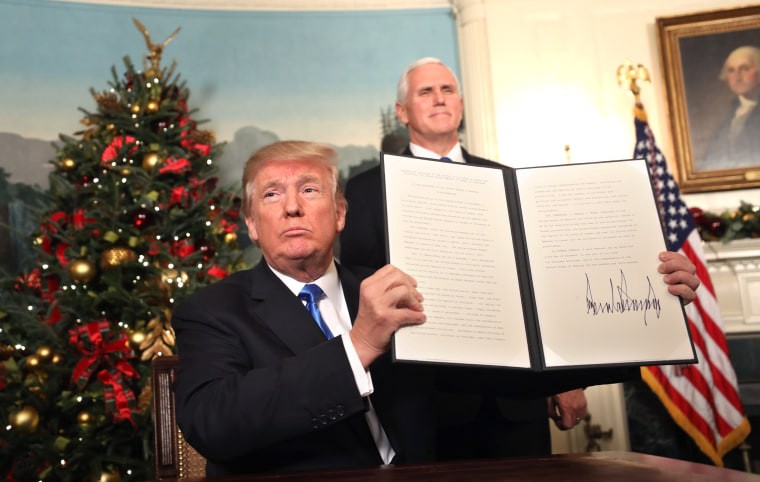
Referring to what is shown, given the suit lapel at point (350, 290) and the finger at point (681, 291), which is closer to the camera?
the finger at point (681, 291)

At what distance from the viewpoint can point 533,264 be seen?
6.45ft

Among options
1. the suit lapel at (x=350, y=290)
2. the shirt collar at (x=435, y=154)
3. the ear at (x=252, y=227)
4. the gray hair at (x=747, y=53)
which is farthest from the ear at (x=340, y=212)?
the gray hair at (x=747, y=53)

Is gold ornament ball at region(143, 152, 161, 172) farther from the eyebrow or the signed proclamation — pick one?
the signed proclamation

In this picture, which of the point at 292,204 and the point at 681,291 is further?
the point at 292,204

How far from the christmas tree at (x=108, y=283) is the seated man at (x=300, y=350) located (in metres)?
2.51

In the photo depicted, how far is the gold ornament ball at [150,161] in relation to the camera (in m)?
4.89

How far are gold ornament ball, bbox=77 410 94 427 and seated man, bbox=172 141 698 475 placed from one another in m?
2.58

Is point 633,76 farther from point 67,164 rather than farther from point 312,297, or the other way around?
point 312,297

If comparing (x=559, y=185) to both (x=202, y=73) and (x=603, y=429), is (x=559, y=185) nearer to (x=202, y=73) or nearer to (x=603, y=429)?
(x=603, y=429)

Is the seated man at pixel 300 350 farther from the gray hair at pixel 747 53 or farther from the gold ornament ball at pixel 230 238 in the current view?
the gray hair at pixel 747 53

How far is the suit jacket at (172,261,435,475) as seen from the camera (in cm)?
171

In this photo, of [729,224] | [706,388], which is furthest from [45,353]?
[729,224]

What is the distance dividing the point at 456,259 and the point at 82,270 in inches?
130
